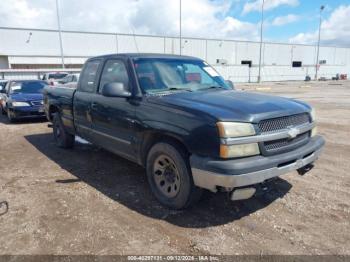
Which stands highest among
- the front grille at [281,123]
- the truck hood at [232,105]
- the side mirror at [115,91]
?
the side mirror at [115,91]

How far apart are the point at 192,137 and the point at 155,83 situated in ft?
4.24

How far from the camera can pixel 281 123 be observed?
3.60 metres

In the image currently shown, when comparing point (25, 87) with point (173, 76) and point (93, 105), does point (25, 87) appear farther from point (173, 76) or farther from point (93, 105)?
point (173, 76)

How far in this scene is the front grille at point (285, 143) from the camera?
3.44 metres

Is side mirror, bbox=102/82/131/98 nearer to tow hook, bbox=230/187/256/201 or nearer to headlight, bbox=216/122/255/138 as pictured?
headlight, bbox=216/122/255/138

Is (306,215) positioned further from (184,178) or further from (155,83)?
(155,83)

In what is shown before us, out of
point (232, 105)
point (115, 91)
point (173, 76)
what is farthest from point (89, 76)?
point (232, 105)

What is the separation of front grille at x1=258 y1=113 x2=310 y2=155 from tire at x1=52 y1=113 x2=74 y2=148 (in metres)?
4.83

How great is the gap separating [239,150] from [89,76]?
3.44 metres

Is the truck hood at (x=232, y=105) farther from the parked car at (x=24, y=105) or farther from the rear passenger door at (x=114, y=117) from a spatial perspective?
the parked car at (x=24, y=105)

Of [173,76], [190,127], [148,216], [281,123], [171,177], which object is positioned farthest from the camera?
[173,76]

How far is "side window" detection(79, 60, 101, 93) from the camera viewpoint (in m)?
5.45

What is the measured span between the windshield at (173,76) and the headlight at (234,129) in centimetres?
135

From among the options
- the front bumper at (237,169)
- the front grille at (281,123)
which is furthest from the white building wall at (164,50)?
the front bumper at (237,169)
